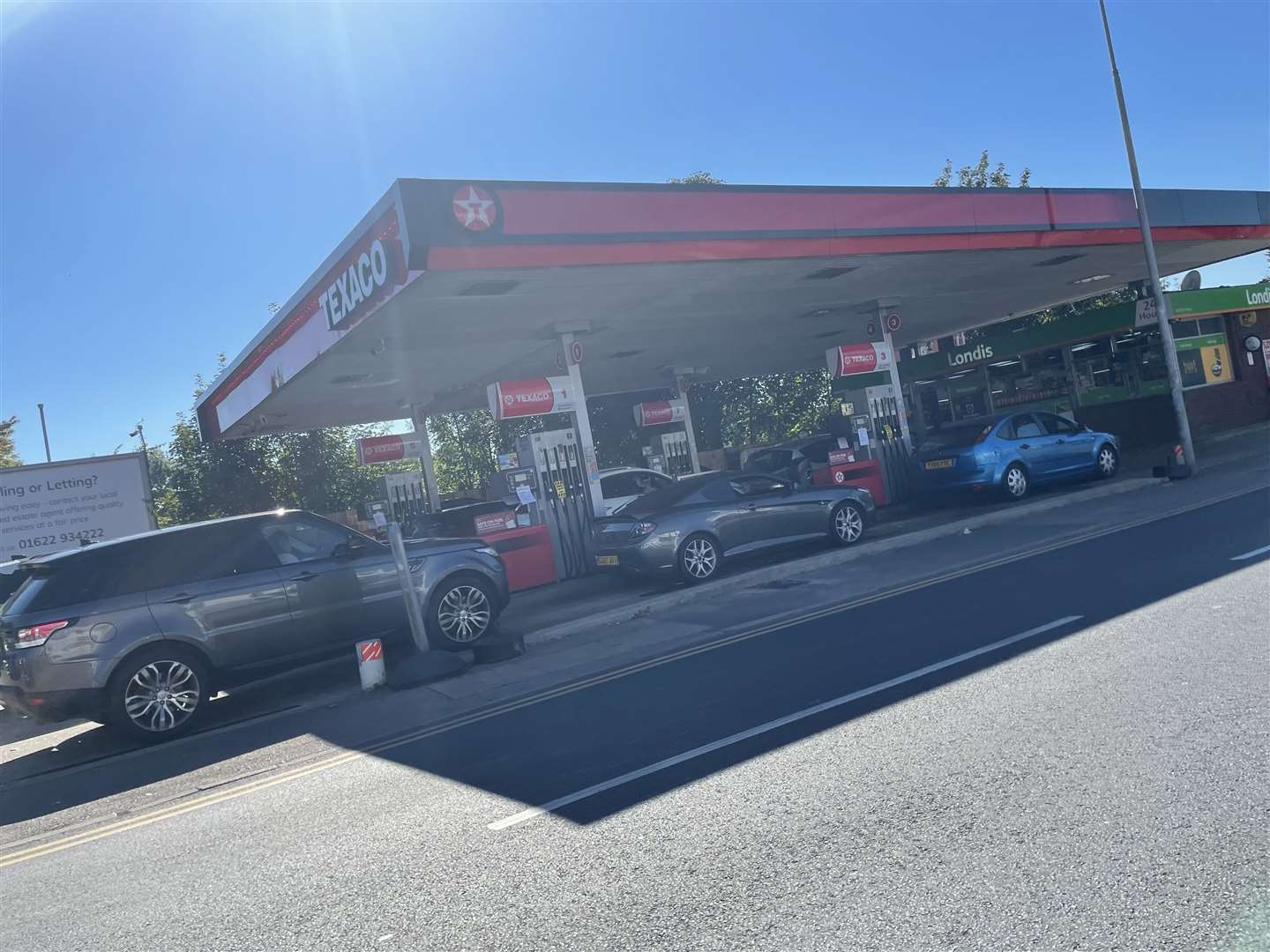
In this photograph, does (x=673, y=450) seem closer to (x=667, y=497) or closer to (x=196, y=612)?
(x=667, y=497)

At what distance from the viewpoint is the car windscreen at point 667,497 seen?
13125 millimetres

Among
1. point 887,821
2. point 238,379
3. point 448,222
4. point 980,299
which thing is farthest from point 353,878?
point 980,299

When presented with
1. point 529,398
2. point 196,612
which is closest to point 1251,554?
point 529,398

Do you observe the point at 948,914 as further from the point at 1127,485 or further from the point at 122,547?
the point at 1127,485

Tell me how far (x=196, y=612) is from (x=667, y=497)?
6.48 m

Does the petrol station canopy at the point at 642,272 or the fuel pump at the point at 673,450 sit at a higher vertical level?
the petrol station canopy at the point at 642,272

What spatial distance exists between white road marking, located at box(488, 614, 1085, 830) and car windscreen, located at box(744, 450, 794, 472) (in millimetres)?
12306

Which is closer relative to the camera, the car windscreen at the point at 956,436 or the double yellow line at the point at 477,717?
the double yellow line at the point at 477,717

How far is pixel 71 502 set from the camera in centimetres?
1673

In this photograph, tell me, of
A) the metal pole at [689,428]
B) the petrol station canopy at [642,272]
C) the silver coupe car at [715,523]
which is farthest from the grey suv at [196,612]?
the metal pole at [689,428]

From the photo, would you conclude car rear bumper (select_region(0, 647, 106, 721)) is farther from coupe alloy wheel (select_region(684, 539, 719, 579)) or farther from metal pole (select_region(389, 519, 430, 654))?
coupe alloy wheel (select_region(684, 539, 719, 579))

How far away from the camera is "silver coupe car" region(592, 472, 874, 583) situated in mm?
12688

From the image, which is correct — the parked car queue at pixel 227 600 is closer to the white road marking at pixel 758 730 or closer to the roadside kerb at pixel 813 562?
the roadside kerb at pixel 813 562

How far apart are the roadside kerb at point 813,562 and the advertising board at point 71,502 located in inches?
366
